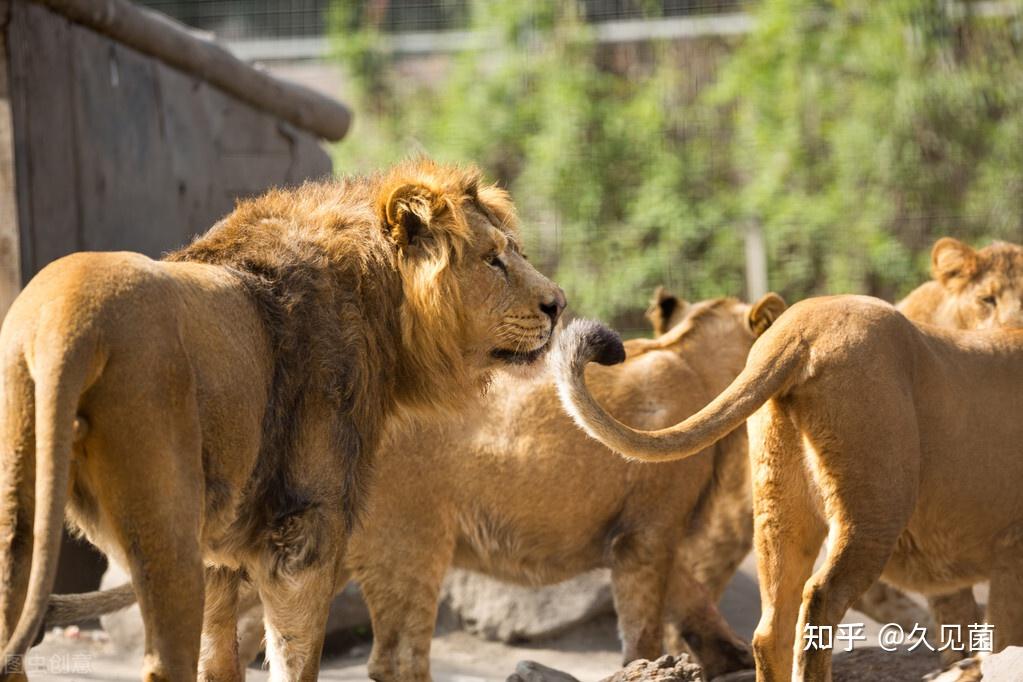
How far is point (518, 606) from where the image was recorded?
622cm

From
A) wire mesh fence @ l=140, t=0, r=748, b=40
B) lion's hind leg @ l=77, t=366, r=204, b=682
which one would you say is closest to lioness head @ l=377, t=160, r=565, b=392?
lion's hind leg @ l=77, t=366, r=204, b=682

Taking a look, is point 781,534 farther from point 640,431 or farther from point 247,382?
point 247,382

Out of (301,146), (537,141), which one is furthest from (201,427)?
(537,141)

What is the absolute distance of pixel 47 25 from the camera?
575 centimetres

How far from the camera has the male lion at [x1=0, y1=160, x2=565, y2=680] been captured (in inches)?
105

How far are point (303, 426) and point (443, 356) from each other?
20.4 inches

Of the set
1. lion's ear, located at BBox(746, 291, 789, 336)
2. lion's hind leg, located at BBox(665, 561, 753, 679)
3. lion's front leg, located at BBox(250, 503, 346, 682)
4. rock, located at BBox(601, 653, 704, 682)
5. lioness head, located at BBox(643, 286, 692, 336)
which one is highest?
lion's ear, located at BBox(746, 291, 789, 336)

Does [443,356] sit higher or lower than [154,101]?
lower

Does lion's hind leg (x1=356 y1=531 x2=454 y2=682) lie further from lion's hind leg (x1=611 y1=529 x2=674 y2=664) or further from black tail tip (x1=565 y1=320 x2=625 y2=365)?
black tail tip (x1=565 y1=320 x2=625 y2=365)

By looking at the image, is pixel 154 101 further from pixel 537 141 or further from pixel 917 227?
pixel 917 227

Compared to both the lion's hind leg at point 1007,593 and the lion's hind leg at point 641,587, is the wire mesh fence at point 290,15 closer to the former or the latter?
the lion's hind leg at point 641,587

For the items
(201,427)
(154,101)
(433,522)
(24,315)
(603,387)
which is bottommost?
(433,522)

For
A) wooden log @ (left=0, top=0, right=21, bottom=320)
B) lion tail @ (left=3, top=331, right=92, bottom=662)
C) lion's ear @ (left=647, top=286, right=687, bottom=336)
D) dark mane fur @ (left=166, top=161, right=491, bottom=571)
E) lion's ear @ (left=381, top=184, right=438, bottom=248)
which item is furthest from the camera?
lion's ear @ (left=647, top=286, right=687, bottom=336)

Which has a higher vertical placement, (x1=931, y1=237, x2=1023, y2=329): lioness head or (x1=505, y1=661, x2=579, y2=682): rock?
(x1=931, y1=237, x2=1023, y2=329): lioness head
